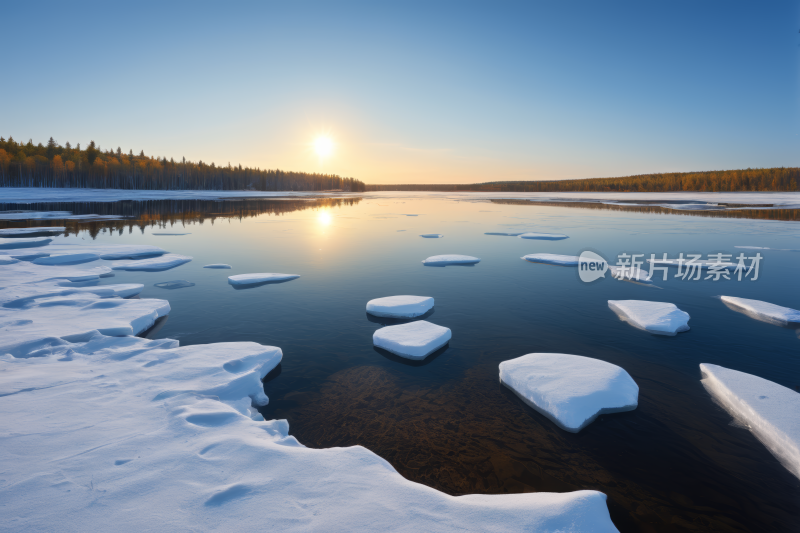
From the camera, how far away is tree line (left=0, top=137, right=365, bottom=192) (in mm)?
74375

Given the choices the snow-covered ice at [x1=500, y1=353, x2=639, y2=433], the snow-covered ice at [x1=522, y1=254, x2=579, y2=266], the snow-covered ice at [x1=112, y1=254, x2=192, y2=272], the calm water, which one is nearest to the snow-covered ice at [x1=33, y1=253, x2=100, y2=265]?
the snow-covered ice at [x1=112, y1=254, x2=192, y2=272]

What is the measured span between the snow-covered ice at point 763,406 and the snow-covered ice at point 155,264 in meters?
13.6

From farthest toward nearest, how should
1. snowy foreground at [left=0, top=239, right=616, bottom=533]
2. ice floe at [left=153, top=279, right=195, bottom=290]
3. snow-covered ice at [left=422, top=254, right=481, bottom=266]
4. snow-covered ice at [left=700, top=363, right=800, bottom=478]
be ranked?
snow-covered ice at [left=422, top=254, right=481, bottom=266]
ice floe at [left=153, top=279, right=195, bottom=290]
snow-covered ice at [left=700, top=363, right=800, bottom=478]
snowy foreground at [left=0, top=239, right=616, bottom=533]

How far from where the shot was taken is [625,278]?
458 inches

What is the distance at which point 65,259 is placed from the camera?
11.9m

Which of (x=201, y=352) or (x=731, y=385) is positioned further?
(x=201, y=352)

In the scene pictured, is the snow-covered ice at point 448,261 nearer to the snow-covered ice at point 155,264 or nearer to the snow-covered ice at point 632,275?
the snow-covered ice at point 632,275

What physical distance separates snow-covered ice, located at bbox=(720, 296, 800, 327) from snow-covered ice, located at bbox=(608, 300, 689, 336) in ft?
5.91

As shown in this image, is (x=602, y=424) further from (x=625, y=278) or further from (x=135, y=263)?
(x=135, y=263)

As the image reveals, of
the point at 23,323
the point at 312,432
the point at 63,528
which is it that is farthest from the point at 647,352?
the point at 23,323

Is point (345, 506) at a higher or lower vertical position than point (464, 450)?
higher

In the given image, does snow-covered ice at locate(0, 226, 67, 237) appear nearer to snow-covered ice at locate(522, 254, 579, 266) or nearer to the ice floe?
the ice floe

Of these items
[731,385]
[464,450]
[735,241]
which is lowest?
[464,450]

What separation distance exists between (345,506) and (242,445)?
122 cm
